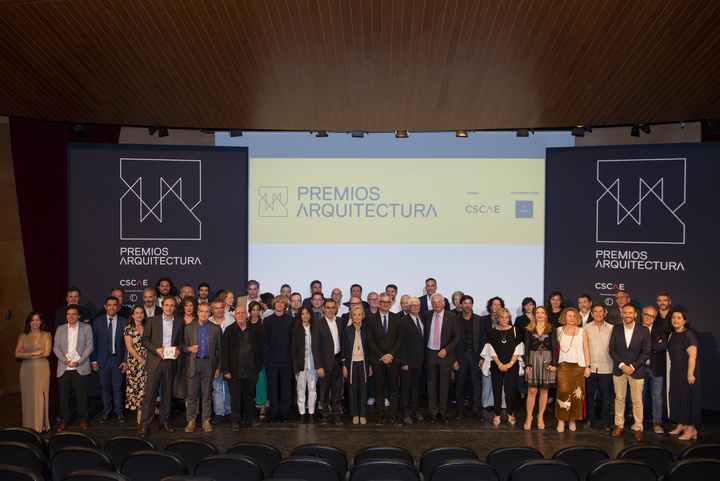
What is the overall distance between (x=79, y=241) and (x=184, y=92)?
10.7ft

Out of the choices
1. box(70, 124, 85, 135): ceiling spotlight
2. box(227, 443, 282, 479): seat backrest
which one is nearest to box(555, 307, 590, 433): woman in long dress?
box(227, 443, 282, 479): seat backrest

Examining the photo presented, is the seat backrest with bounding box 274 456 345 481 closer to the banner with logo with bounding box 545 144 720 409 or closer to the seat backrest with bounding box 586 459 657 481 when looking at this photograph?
the seat backrest with bounding box 586 459 657 481

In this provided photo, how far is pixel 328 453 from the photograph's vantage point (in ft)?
13.1

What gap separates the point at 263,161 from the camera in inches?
352

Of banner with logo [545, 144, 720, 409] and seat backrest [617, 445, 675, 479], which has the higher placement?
banner with logo [545, 144, 720, 409]

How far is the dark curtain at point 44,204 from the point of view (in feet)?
27.1

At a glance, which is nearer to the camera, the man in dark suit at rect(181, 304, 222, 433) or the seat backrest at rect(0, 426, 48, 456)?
the seat backrest at rect(0, 426, 48, 456)

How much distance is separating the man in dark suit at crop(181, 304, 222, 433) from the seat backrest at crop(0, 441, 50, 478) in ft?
9.24

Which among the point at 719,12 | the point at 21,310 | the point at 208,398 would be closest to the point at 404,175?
the point at 208,398

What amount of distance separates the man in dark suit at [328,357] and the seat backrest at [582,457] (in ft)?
11.3

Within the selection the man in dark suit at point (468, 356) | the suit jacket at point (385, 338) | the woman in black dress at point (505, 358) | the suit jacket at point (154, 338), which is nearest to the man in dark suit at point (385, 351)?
the suit jacket at point (385, 338)

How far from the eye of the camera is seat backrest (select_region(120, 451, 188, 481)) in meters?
3.52

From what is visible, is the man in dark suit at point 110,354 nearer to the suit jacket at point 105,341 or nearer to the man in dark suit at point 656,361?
the suit jacket at point 105,341

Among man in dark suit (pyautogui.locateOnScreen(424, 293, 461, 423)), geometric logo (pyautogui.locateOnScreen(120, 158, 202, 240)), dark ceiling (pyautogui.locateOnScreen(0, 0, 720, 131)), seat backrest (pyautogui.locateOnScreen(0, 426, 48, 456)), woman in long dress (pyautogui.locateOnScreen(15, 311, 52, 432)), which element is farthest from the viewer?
geometric logo (pyautogui.locateOnScreen(120, 158, 202, 240))
